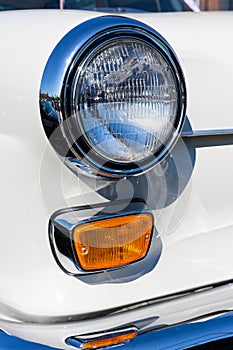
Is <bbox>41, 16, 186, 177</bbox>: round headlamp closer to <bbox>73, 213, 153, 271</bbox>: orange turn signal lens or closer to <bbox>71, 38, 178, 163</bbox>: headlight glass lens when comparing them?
<bbox>71, 38, 178, 163</bbox>: headlight glass lens

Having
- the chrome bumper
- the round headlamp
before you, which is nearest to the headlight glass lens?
the round headlamp

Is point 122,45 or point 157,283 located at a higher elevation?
point 122,45

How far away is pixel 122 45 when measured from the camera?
3.41 feet

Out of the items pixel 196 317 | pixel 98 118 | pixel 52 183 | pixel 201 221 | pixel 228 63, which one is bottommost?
pixel 196 317

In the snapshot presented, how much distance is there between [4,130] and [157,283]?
432mm

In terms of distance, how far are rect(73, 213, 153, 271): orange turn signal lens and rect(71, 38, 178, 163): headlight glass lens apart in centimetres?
13

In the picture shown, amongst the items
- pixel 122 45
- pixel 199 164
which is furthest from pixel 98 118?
pixel 199 164

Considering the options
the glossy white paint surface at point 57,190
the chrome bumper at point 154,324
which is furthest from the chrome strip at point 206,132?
the chrome bumper at point 154,324

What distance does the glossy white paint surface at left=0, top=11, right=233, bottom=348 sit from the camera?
108cm

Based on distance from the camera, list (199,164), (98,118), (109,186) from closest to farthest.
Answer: (98,118)
(109,186)
(199,164)

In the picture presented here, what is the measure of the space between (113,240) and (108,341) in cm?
19

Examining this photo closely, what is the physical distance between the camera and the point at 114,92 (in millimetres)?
1031

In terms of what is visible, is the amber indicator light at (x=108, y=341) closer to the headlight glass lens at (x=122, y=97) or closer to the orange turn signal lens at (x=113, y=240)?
the orange turn signal lens at (x=113, y=240)

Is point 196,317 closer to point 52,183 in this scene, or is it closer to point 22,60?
point 52,183
